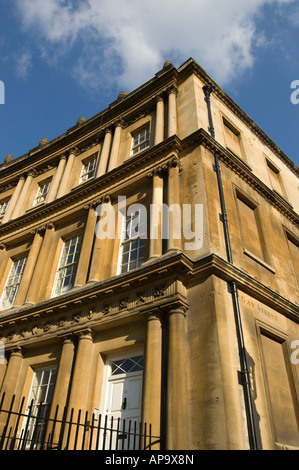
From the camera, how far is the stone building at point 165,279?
25.6ft

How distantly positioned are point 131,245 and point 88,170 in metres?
6.40

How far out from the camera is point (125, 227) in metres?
12.6

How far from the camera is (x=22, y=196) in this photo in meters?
18.2

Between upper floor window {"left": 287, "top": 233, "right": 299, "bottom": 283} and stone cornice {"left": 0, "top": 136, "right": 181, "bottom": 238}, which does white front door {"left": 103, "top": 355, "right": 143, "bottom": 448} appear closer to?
stone cornice {"left": 0, "top": 136, "right": 181, "bottom": 238}

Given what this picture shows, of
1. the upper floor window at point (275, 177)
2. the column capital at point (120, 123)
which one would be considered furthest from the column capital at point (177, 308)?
the column capital at point (120, 123)

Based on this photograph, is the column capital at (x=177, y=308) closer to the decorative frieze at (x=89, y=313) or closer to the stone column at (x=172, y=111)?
the decorative frieze at (x=89, y=313)

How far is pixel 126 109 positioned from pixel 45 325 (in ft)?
34.4

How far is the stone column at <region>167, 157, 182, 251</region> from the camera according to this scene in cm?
1011

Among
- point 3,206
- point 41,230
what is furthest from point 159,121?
point 3,206

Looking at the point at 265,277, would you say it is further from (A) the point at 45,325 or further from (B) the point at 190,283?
(A) the point at 45,325

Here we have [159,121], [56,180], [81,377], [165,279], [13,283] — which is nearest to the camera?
[165,279]

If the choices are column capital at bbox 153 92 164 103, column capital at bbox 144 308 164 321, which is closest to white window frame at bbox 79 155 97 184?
column capital at bbox 153 92 164 103

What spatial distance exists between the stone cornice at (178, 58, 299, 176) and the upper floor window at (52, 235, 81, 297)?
28.0 ft

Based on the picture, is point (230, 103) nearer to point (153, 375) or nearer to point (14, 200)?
point (14, 200)
